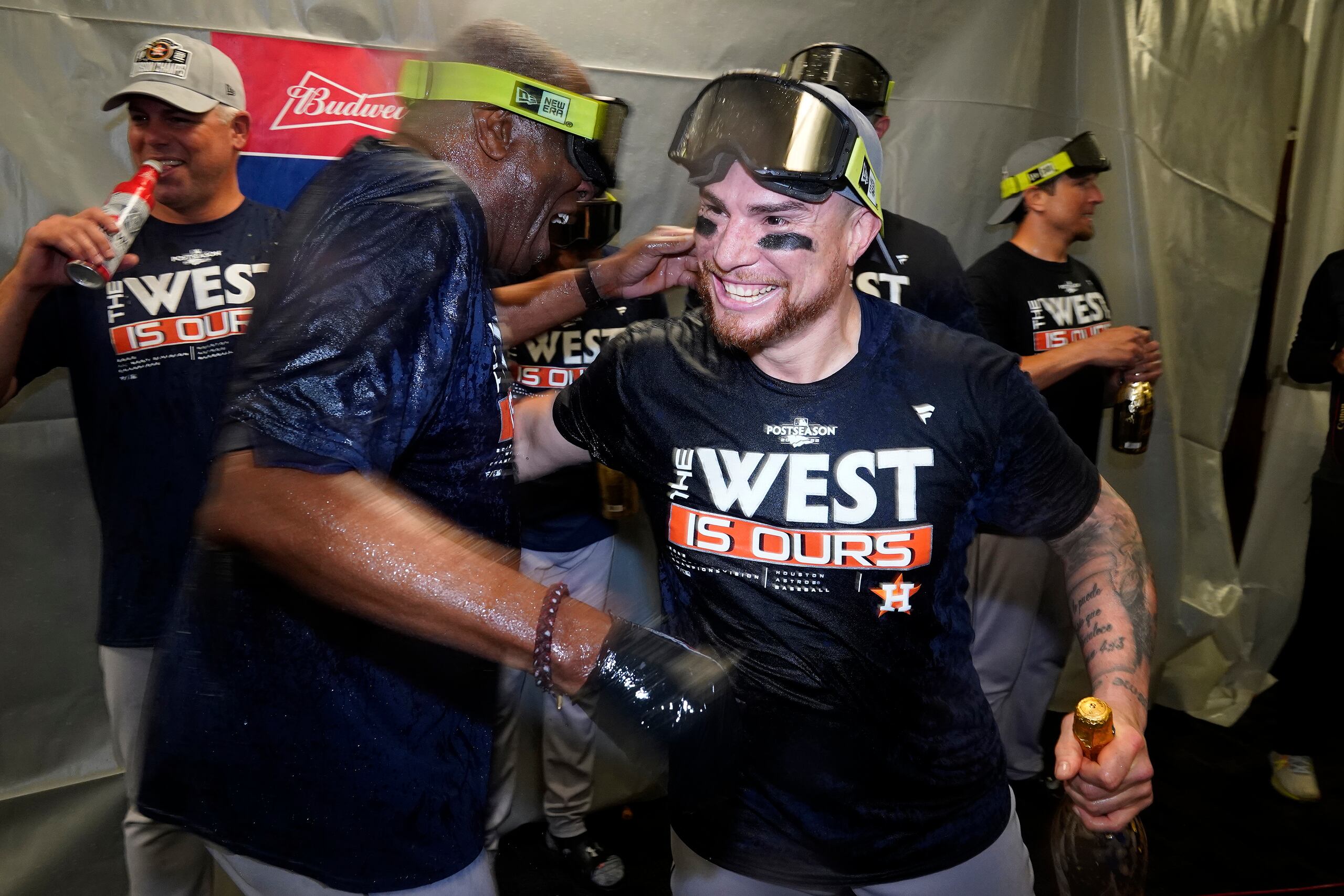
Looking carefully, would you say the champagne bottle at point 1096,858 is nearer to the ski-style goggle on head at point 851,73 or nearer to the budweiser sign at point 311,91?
the ski-style goggle on head at point 851,73

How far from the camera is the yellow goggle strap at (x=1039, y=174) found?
391 centimetres

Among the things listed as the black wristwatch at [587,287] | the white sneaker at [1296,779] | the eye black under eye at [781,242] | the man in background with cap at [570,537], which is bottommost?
the white sneaker at [1296,779]

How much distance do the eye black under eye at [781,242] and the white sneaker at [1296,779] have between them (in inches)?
144

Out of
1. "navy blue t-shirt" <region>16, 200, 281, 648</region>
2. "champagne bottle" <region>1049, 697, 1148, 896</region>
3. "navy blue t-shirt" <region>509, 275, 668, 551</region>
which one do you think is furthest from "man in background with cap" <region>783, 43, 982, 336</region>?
"navy blue t-shirt" <region>16, 200, 281, 648</region>

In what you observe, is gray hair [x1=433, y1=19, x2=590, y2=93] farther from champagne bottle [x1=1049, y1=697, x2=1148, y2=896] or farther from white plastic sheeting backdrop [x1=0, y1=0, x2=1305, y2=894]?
champagne bottle [x1=1049, y1=697, x2=1148, y2=896]

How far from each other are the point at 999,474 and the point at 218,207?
7.87ft

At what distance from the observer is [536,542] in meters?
3.39

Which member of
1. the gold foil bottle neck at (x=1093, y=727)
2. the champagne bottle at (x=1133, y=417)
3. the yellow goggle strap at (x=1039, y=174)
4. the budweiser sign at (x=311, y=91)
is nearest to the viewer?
the gold foil bottle neck at (x=1093, y=727)

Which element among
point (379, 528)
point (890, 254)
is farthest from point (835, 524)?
point (890, 254)

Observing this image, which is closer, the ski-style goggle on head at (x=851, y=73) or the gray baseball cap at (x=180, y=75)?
the gray baseball cap at (x=180, y=75)

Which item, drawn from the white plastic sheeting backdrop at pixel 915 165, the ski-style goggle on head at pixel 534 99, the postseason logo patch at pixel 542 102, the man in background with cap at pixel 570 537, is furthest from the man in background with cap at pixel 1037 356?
the postseason logo patch at pixel 542 102

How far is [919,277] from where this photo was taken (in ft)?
10.9

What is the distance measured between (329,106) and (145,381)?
1.12 meters

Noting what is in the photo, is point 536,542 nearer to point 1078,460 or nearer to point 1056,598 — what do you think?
point 1078,460
